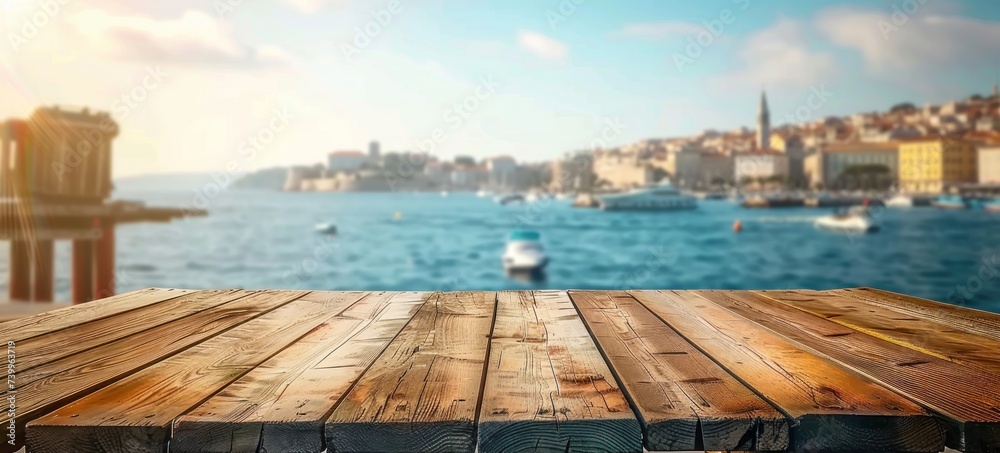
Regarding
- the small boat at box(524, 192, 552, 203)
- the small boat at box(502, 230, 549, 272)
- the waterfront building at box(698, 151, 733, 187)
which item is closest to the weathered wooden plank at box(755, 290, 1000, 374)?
the small boat at box(502, 230, 549, 272)

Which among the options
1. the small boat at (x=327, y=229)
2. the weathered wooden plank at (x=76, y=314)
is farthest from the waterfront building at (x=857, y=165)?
the weathered wooden plank at (x=76, y=314)

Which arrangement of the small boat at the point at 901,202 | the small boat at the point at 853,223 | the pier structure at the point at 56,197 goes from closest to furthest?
the pier structure at the point at 56,197
the small boat at the point at 853,223
the small boat at the point at 901,202

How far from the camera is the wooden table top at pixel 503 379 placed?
87 cm

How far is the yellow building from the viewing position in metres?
68.1

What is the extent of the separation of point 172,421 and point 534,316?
89 centimetres

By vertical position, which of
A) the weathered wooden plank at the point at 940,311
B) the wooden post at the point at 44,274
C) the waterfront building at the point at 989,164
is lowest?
the wooden post at the point at 44,274

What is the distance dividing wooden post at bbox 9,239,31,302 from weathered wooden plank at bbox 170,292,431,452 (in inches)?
255

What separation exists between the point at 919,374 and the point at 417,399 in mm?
769

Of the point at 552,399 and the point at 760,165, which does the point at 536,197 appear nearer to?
the point at 760,165

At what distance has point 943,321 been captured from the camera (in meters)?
1.61

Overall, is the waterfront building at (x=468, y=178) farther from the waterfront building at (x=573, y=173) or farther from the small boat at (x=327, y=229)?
the small boat at (x=327, y=229)

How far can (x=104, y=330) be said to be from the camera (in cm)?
150

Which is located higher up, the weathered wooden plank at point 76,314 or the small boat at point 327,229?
the weathered wooden plank at point 76,314

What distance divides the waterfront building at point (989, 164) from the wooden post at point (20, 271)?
76480 mm
